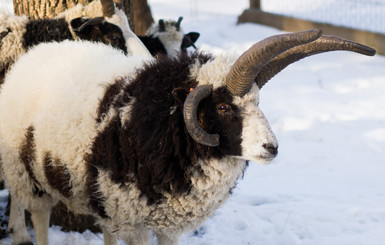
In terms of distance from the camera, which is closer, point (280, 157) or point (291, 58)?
point (291, 58)

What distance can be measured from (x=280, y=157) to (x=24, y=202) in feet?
12.8

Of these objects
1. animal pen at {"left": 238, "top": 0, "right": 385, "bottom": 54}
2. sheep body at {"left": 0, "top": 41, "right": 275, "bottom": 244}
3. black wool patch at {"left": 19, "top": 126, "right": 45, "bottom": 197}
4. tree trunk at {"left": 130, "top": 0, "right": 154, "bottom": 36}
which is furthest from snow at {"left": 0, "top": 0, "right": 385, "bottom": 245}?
tree trunk at {"left": 130, "top": 0, "right": 154, "bottom": 36}

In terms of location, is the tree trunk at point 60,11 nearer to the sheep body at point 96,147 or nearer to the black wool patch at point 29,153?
the sheep body at point 96,147

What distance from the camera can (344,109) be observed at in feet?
29.4

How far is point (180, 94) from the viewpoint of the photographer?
339 centimetres

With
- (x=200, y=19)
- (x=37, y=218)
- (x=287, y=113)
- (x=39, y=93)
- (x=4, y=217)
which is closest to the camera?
(x=39, y=93)

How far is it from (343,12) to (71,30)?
374 inches

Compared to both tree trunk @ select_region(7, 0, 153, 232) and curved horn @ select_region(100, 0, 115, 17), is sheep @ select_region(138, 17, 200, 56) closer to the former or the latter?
tree trunk @ select_region(7, 0, 153, 232)

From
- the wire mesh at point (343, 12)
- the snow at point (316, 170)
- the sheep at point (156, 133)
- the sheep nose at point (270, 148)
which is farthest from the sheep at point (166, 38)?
the wire mesh at point (343, 12)

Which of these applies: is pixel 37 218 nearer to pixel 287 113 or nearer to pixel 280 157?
pixel 280 157

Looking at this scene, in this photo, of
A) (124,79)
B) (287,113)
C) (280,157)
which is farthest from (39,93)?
(287,113)

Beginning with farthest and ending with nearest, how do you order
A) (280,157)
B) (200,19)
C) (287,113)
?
(200,19) < (287,113) < (280,157)

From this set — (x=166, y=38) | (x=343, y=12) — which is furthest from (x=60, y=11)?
(x=343, y=12)

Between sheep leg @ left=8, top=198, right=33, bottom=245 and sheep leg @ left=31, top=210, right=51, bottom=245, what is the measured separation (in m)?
0.52
